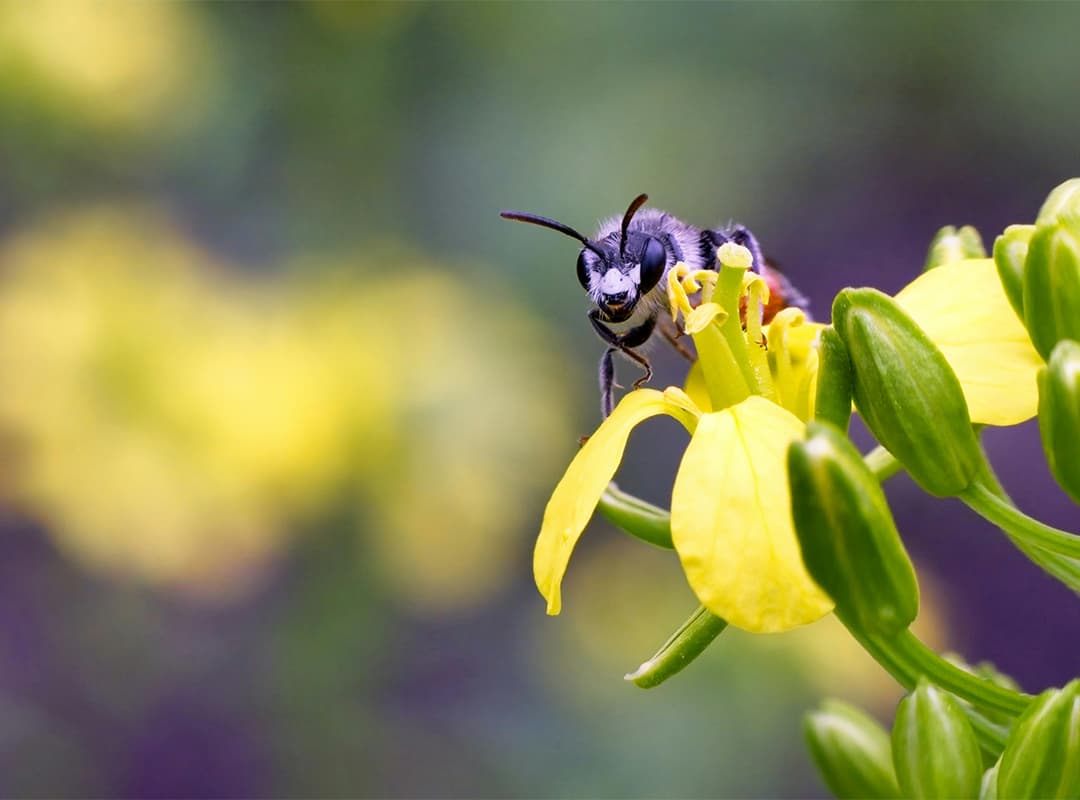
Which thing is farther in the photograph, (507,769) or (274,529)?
(507,769)

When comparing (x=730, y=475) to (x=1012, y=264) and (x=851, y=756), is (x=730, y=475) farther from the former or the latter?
(x=851, y=756)

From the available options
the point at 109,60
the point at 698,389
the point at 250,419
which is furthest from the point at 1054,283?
the point at 109,60

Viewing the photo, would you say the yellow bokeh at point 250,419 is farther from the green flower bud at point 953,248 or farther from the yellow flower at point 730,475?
the green flower bud at point 953,248

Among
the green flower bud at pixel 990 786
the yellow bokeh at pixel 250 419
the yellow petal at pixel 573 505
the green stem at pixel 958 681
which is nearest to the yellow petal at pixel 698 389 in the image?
the yellow petal at pixel 573 505

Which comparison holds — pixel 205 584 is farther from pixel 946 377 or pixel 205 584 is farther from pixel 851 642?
pixel 946 377

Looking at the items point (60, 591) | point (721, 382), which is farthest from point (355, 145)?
point (721, 382)

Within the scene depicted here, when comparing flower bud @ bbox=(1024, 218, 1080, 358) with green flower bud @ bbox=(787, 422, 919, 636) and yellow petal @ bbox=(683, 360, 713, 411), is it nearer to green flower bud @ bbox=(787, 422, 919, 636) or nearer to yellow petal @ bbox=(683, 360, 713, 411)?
green flower bud @ bbox=(787, 422, 919, 636)
